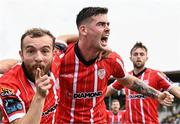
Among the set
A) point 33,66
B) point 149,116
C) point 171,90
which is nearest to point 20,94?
point 33,66

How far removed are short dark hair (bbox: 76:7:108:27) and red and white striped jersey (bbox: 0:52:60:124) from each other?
120 centimetres

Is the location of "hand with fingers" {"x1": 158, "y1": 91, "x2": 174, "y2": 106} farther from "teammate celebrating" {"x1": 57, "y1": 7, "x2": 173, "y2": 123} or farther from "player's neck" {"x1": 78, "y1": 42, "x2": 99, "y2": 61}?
"player's neck" {"x1": 78, "y1": 42, "x2": 99, "y2": 61}

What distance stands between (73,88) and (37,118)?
6.62 ft

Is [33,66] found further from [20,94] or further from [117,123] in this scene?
[117,123]

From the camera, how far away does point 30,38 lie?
13.3 ft

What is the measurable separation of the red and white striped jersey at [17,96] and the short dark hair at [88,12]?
1.20 metres

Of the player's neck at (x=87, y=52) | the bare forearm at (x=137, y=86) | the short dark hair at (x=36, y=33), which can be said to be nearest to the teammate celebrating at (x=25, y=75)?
the short dark hair at (x=36, y=33)

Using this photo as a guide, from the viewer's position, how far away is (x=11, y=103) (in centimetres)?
406

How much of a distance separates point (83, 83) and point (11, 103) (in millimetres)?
1738

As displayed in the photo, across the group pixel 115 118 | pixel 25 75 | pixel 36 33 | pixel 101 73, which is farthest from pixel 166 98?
pixel 115 118

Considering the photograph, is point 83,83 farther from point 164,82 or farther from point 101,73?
point 164,82

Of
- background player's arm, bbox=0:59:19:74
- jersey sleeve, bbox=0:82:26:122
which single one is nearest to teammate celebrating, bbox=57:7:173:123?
background player's arm, bbox=0:59:19:74

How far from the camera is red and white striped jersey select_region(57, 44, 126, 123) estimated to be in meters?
5.63

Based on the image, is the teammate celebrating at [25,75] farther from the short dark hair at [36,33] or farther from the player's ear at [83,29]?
the player's ear at [83,29]
